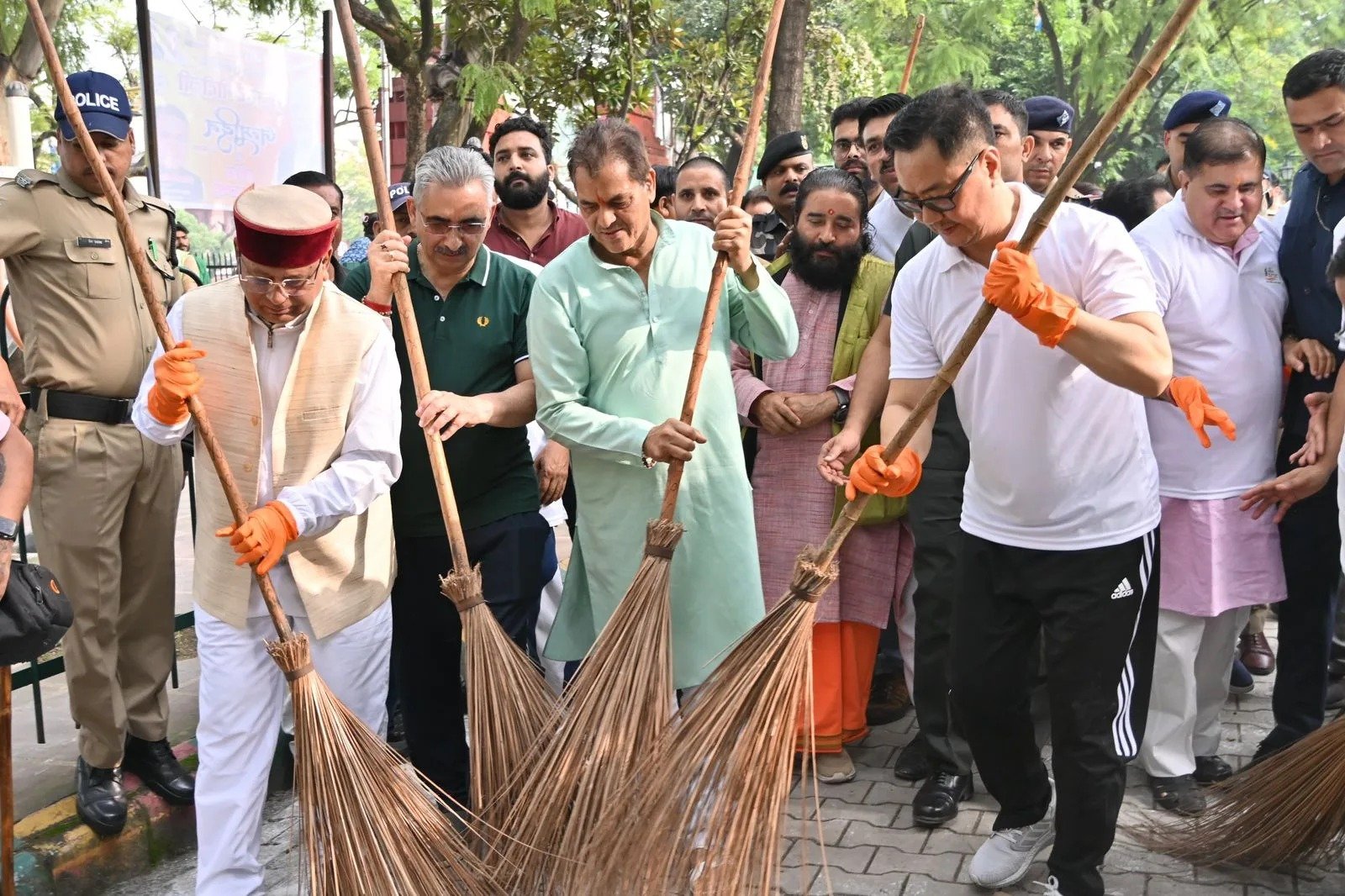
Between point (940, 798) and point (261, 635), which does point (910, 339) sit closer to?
point (940, 798)

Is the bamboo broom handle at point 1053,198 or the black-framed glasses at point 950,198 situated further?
the black-framed glasses at point 950,198

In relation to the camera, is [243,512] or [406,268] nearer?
[243,512]

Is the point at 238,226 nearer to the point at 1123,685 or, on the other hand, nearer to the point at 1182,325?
the point at 1123,685

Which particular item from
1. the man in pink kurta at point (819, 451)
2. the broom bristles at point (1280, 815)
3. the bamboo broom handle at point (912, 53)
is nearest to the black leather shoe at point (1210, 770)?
the broom bristles at point (1280, 815)

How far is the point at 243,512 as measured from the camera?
3133 millimetres

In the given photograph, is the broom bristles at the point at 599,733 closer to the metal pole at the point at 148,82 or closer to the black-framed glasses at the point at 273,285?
the black-framed glasses at the point at 273,285

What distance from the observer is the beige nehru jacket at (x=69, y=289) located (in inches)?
156

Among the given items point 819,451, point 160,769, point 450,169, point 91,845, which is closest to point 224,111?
point 450,169

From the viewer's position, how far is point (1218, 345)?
4.03 meters

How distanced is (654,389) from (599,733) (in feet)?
3.06

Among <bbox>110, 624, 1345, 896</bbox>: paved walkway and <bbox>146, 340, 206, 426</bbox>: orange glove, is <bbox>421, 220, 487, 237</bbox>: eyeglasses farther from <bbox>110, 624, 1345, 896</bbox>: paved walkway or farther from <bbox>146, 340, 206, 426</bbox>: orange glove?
<bbox>110, 624, 1345, 896</bbox>: paved walkway

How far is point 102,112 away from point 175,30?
8.34 feet

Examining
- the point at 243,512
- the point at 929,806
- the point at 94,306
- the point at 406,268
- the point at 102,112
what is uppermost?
the point at 102,112

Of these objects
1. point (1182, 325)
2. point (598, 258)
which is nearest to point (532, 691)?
point (598, 258)
